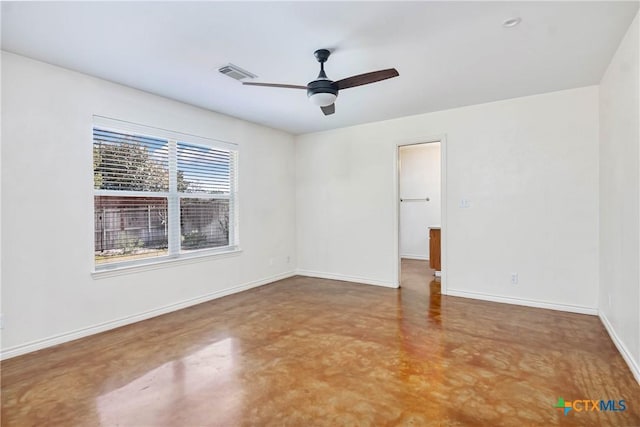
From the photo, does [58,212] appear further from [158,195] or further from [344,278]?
[344,278]

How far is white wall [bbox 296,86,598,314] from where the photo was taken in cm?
372

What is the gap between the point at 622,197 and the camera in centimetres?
269

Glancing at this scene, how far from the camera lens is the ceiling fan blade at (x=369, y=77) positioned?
7.92ft

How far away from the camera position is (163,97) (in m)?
3.90

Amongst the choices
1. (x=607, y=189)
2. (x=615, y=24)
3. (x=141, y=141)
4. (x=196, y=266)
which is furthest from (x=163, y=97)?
(x=607, y=189)

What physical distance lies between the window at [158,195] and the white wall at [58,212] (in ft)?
0.50

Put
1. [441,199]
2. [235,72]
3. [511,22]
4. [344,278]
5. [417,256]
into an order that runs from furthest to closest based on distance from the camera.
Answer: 1. [417,256]
2. [344,278]
3. [441,199]
4. [235,72]
5. [511,22]

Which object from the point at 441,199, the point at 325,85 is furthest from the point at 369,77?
the point at 441,199

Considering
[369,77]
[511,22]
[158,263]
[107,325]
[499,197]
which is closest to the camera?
[511,22]

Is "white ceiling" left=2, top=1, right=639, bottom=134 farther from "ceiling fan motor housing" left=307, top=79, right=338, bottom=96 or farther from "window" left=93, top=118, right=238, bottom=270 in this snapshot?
"window" left=93, top=118, right=238, bottom=270

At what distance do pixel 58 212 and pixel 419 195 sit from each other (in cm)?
674

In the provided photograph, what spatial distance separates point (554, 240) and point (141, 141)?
16.6 ft

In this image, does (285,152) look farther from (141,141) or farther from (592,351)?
(592,351)

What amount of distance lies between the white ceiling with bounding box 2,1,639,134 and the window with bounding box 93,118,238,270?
664 millimetres
